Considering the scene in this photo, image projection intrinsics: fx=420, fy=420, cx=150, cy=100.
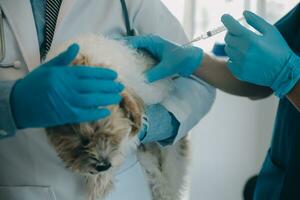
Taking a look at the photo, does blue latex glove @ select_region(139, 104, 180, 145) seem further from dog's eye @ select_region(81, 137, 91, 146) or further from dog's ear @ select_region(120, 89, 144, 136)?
dog's eye @ select_region(81, 137, 91, 146)

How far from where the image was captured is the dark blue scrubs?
1.22m

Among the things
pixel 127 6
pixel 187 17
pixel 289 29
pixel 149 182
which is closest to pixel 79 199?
pixel 149 182

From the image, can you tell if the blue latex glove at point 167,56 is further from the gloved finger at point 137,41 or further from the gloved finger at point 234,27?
the gloved finger at point 234,27

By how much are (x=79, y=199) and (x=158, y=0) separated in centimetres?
61

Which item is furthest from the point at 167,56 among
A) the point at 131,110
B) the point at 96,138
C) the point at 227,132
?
the point at 227,132

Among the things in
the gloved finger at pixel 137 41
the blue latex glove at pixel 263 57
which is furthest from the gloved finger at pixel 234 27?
the gloved finger at pixel 137 41

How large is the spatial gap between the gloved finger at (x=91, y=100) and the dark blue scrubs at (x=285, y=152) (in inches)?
23.9

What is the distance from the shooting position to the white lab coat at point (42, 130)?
1061 mm

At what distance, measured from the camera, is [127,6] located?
117 cm

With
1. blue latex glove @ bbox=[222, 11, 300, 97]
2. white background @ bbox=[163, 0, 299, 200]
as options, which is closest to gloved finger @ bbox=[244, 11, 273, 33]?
blue latex glove @ bbox=[222, 11, 300, 97]

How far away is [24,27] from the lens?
1.06 meters

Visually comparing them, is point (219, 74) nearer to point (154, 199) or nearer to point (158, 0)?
point (158, 0)

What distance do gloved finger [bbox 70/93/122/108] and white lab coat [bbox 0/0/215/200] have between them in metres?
0.23

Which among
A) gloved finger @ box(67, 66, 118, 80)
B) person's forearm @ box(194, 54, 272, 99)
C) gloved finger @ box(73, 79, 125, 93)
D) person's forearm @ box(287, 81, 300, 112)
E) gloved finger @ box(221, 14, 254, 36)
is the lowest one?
person's forearm @ box(194, 54, 272, 99)
